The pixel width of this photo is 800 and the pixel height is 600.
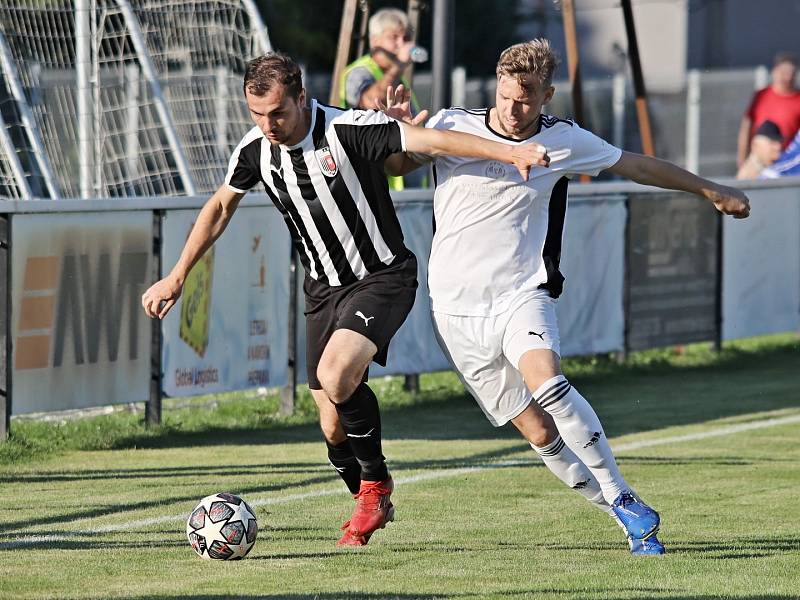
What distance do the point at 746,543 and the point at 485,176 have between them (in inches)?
73.3

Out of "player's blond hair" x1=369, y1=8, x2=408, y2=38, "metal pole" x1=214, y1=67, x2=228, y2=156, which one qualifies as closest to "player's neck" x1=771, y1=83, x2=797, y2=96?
"metal pole" x1=214, y1=67, x2=228, y2=156

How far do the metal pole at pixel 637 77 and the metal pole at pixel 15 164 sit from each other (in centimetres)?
559

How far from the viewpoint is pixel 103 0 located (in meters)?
13.8

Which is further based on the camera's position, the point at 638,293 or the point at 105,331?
the point at 638,293

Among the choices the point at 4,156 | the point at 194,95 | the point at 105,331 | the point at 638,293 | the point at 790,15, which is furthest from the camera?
the point at 790,15

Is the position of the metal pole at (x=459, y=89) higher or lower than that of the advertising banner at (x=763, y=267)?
higher

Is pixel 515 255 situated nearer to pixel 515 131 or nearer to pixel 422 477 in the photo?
pixel 515 131

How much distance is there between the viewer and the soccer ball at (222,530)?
248 inches

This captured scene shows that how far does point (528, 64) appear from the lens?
20.3ft

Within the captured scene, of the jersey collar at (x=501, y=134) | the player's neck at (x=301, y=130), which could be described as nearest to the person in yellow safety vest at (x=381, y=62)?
the player's neck at (x=301, y=130)

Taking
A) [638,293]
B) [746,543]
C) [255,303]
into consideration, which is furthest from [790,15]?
[746,543]

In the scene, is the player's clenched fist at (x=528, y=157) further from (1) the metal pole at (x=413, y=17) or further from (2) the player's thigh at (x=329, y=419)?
(1) the metal pole at (x=413, y=17)

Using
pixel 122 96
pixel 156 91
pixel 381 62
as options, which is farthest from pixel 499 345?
pixel 122 96

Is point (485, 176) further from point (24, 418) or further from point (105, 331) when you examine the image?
point (24, 418)
